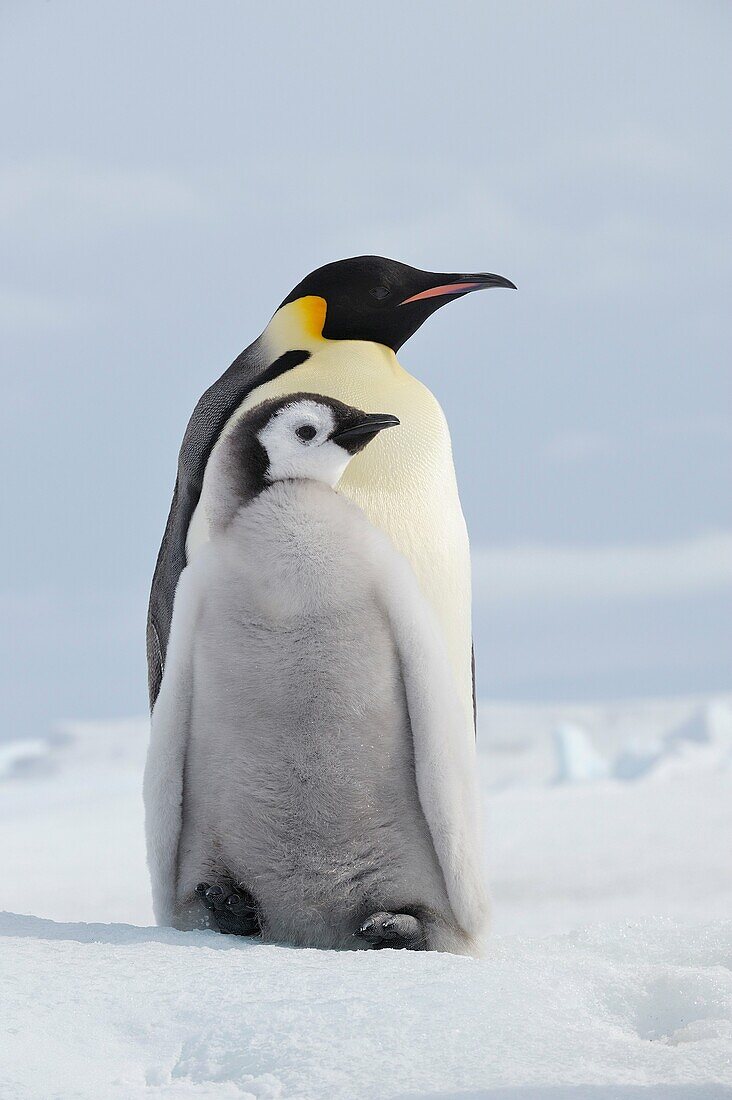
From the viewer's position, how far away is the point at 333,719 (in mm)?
2080

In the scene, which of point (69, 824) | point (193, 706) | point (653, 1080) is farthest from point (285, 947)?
point (69, 824)

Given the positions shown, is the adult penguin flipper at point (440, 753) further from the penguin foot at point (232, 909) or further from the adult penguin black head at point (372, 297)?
the adult penguin black head at point (372, 297)

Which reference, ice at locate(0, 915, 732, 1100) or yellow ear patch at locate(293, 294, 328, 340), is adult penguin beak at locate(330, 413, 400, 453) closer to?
yellow ear patch at locate(293, 294, 328, 340)

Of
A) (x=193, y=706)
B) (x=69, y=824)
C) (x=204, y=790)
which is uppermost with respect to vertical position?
(x=193, y=706)


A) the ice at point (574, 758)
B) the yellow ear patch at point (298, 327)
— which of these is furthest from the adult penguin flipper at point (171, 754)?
the ice at point (574, 758)

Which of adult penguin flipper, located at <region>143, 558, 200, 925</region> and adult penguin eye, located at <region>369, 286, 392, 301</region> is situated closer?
adult penguin flipper, located at <region>143, 558, 200, 925</region>

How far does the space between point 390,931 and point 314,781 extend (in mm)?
270

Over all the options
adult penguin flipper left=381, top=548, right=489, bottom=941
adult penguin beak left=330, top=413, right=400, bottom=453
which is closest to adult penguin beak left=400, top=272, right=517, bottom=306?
adult penguin beak left=330, top=413, right=400, bottom=453

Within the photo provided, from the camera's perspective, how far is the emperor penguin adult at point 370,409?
2.44m

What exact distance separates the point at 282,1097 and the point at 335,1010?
0.64ft

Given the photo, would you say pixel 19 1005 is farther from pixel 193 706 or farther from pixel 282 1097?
pixel 193 706

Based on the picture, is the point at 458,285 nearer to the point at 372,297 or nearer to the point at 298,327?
the point at 372,297

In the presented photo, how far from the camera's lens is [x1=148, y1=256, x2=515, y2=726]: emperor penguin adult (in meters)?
2.44

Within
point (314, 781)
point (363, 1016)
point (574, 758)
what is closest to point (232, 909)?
point (314, 781)
